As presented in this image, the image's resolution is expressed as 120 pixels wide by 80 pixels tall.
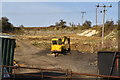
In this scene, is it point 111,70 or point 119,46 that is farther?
point 119,46

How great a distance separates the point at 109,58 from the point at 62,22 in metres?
79.2

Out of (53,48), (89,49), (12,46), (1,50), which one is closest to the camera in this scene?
(1,50)

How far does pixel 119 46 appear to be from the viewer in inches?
1181

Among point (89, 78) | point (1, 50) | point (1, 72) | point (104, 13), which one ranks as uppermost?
point (104, 13)

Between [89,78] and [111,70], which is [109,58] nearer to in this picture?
[111,70]

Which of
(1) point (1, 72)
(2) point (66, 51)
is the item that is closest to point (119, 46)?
(2) point (66, 51)

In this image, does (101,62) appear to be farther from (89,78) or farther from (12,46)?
(12,46)

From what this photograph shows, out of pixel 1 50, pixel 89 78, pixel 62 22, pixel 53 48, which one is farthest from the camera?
pixel 62 22

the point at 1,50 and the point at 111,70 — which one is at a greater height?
the point at 1,50

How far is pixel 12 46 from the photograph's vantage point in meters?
13.6

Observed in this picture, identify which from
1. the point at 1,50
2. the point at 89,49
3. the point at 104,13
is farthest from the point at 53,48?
the point at 1,50

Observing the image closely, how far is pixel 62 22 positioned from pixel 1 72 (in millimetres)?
82336

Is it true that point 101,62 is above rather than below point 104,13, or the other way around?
below

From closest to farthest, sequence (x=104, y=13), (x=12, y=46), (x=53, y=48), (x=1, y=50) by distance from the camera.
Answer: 1. (x=1, y=50)
2. (x=12, y=46)
3. (x=53, y=48)
4. (x=104, y=13)
